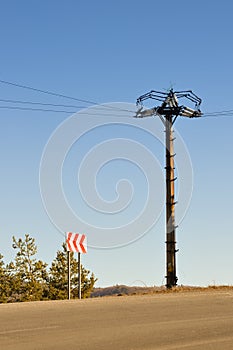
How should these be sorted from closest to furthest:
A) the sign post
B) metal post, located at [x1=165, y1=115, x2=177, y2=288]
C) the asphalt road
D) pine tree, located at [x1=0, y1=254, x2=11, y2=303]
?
the asphalt road → the sign post → metal post, located at [x1=165, y1=115, x2=177, y2=288] → pine tree, located at [x1=0, y1=254, x2=11, y2=303]

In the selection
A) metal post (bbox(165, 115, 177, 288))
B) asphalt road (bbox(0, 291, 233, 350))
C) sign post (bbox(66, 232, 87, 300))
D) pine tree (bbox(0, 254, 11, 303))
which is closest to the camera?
asphalt road (bbox(0, 291, 233, 350))

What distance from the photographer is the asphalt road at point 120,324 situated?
10.8 m

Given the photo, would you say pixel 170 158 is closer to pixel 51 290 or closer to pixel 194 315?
pixel 194 315

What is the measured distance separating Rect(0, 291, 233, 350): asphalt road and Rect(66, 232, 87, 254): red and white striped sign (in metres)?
4.34

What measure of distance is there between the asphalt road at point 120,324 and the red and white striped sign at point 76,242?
4343 millimetres

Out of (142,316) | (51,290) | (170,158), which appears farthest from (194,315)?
(51,290)

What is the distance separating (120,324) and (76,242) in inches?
399

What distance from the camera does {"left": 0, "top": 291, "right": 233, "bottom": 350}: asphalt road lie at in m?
10.8

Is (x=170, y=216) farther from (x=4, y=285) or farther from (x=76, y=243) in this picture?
(x=4, y=285)

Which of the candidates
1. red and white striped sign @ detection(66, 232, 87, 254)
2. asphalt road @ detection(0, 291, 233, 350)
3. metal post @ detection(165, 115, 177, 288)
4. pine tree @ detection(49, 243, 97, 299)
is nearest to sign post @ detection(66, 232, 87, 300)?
red and white striped sign @ detection(66, 232, 87, 254)

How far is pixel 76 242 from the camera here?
2314cm

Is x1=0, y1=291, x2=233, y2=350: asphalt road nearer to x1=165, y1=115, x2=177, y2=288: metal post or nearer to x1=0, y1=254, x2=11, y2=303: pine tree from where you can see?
x1=165, y1=115, x2=177, y2=288: metal post

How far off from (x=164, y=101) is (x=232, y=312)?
22.1m

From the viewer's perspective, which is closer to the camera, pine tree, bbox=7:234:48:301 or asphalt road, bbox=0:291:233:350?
asphalt road, bbox=0:291:233:350
